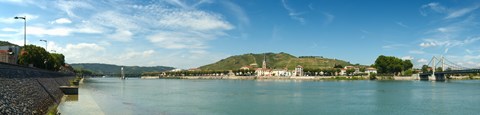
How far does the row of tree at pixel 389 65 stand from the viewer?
15175 centimetres

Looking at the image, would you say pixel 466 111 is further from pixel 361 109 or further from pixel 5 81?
pixel 5 81

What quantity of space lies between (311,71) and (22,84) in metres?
177

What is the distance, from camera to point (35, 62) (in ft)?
224

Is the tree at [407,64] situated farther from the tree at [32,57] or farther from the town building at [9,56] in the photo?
the town building at [9,56]

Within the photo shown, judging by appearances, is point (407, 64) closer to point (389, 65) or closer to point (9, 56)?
point (389, 65)

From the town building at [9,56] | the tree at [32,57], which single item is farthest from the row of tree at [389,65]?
the town building at [9,56]

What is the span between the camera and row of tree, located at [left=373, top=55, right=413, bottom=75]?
152 meters

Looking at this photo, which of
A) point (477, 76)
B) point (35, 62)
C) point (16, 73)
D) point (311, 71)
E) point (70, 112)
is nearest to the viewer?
point (16, 73)

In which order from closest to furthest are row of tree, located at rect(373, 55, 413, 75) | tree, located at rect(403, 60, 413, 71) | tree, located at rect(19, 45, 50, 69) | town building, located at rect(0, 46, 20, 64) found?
town building, located at rect(0, 46, 20, 64) < tree, located at rect(19, 45, 50, 69) < row of tree, located at rect(373, 55, 413, 75) < tree, located at rect(403, 60, 413, 71)

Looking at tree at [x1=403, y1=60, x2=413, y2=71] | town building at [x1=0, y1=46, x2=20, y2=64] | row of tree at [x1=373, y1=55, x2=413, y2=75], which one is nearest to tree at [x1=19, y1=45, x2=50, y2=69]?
town building at [x1=0, y1=46, x2=20, y2=64]

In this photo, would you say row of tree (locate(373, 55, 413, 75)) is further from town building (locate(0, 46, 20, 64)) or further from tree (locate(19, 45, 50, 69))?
town building (locate(0, 46, 20, 64))

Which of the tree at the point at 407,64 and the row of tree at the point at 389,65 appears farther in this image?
the tree at the point at 407,64

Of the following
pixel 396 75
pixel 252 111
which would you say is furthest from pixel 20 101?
pixel 396 75

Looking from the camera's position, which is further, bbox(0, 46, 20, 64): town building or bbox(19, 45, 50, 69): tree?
bbox(19, 45, 50, 69): tree
